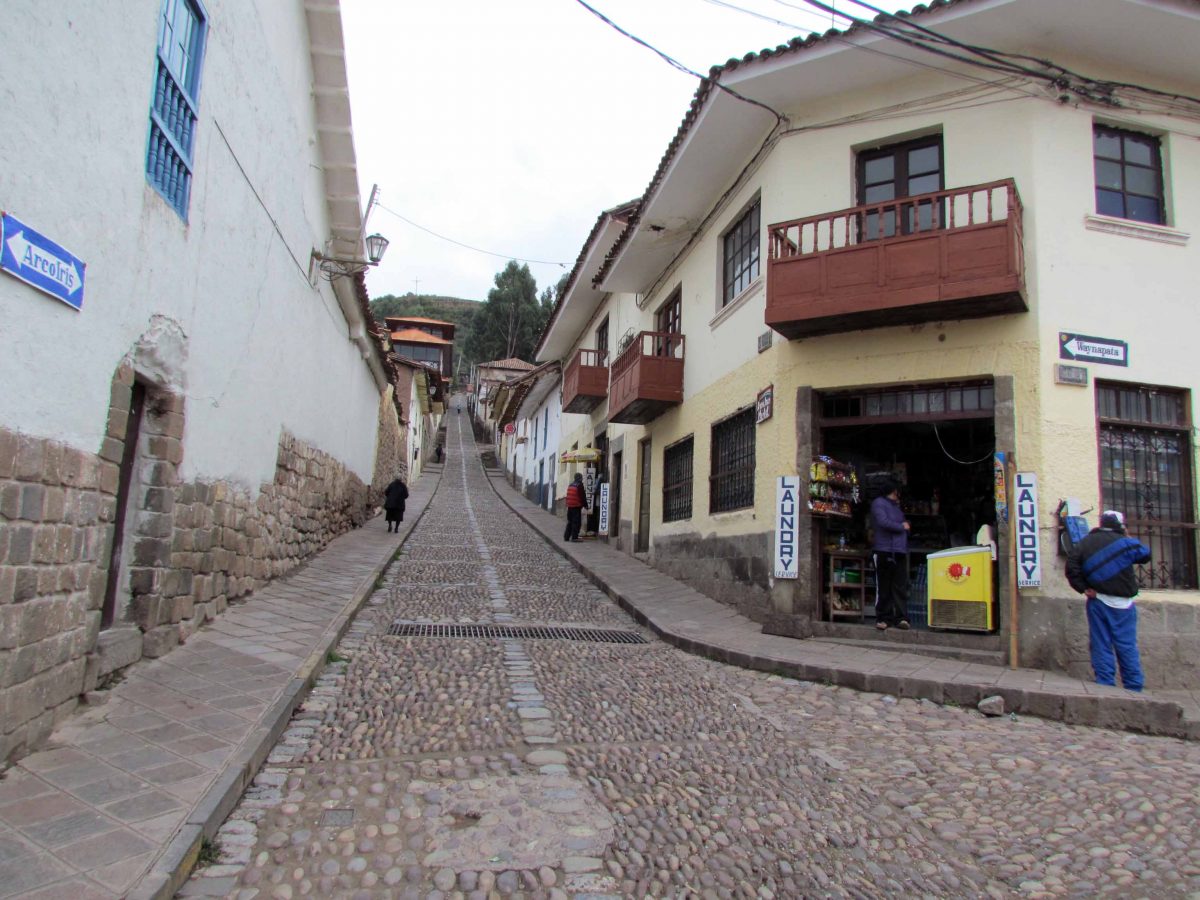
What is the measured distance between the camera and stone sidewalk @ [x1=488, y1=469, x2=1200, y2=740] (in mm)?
5730

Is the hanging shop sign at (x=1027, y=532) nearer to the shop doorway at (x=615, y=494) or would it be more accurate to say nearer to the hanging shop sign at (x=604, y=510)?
the shop doorway at (x=615, y=494)

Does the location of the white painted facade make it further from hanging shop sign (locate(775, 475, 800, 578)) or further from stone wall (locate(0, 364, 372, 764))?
hanging shop sign (locate(775, 475, 800, 578))

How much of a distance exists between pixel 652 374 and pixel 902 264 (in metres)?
5.31

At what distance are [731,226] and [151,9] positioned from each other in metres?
7.78

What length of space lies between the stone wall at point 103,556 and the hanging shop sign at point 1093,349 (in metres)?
7.63

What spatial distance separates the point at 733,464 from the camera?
10.4 meters

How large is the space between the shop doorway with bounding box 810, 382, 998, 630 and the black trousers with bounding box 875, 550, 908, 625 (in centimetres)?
19

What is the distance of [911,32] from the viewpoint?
774 cm

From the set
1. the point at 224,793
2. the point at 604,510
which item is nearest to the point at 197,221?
the point at 224,793

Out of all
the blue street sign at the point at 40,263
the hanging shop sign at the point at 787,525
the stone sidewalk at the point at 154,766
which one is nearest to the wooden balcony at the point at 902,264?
the hanging shop sign at the point at 787,525

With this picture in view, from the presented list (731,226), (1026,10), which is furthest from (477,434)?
(1026,10)

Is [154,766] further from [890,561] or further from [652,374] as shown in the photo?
[652,374]

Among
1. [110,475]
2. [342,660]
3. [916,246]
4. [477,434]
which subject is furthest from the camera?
[477,434]

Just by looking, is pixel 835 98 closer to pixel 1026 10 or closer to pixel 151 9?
pixel 1026 10
